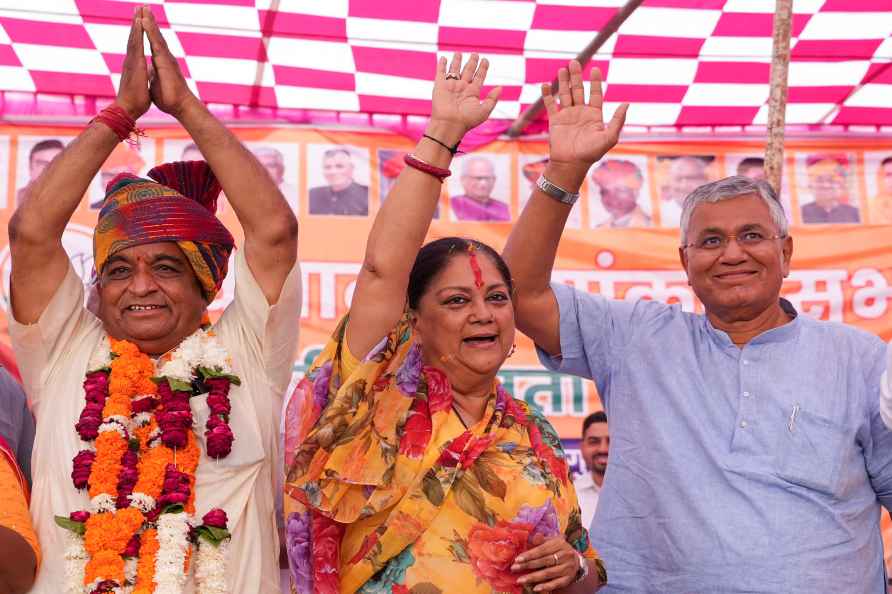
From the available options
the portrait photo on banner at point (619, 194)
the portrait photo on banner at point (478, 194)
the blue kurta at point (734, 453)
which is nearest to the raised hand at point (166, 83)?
the blue kurta at point (734, 453)

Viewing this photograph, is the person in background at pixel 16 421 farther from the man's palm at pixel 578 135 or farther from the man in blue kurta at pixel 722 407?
the man's palm at pixel 578 135

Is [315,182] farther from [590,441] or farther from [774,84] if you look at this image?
[774,84]

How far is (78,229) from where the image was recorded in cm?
540

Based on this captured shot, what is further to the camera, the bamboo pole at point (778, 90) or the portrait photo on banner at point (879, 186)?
the portrait photo on banner at point (879, 186)

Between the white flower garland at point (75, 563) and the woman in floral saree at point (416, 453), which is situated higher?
the woman in floral saree at point (416, 453)

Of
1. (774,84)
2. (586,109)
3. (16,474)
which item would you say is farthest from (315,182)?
(16,474)

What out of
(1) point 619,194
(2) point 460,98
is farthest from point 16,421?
(1) point 619,194

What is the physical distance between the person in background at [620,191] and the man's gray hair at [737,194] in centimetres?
266

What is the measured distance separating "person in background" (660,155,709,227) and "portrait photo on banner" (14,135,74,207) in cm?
322

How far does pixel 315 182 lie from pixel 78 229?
1251 millimetres

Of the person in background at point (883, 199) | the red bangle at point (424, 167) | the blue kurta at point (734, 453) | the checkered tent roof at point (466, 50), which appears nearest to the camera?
the red bangle at point (424, 167)

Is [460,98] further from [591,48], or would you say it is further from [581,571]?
[591,48]

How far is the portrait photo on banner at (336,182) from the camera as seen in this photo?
562 cm

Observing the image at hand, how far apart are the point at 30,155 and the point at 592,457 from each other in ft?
11.0
